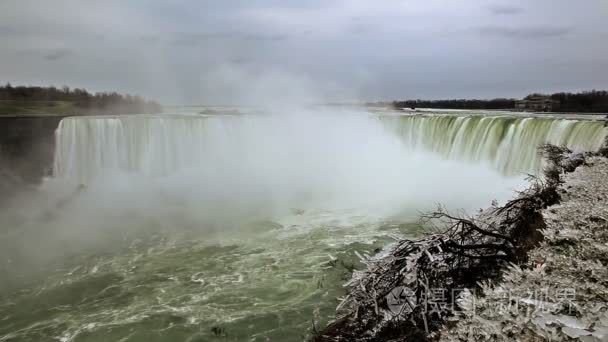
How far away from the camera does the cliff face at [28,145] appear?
2294 centimetres

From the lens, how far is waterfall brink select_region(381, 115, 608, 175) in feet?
48.4

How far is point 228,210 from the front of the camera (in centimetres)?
1725

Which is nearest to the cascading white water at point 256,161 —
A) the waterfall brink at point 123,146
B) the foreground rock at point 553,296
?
the waterfall brink at point 123,146

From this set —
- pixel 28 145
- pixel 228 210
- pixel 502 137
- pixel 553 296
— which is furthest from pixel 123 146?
pixel 553 296

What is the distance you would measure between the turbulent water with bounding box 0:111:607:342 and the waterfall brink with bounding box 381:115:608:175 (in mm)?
68

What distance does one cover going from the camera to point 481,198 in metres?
15.9

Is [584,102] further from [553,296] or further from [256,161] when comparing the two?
[553,296]

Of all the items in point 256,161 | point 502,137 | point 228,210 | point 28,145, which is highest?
point 502,137

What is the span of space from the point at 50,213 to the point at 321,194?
38.5ft

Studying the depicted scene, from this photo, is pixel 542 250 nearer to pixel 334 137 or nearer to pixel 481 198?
pixel 481 198

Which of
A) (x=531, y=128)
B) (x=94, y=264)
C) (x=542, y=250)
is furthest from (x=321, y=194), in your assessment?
(x=542, y=250)

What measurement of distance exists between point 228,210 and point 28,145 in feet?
46.1

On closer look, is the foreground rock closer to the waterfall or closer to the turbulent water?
the turbulent water

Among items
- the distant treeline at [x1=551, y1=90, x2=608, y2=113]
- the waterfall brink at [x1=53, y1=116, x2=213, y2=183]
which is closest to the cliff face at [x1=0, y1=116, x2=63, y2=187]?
the waterfall brink at [x1=53, y1=116, x2=213, y2=183]
